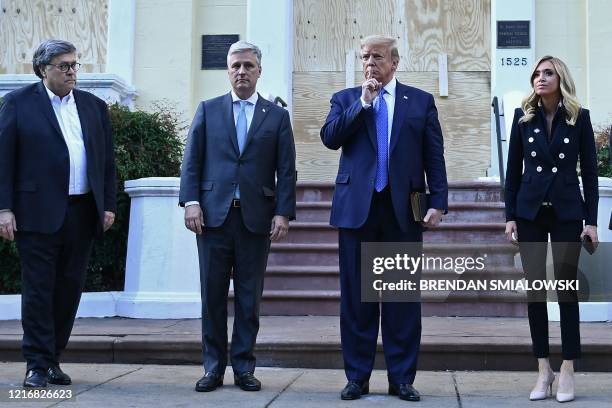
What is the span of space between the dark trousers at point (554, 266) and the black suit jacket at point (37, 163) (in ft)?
7.78

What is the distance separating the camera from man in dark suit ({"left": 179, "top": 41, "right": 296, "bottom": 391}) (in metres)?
4.95

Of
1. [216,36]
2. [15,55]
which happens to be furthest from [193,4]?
[15,55]

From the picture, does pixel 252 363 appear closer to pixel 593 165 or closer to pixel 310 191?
pixel 593 165

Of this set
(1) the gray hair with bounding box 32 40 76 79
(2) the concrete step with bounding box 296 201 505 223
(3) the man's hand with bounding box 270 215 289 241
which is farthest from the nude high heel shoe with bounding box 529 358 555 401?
(2) the concrete step with bounding box 296 201 505 223

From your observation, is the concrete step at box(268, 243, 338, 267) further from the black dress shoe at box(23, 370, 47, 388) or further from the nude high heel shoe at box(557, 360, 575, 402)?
the nude high heel shoe at box(557, 360, 575, 402)

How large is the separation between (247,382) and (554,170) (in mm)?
1979

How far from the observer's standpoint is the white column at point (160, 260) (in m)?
7.50

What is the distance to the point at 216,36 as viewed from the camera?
1012cm

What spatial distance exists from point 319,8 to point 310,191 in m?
2.58

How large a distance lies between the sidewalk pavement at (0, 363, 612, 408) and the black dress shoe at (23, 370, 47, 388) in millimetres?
67

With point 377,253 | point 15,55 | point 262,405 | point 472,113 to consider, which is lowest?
point 262,405

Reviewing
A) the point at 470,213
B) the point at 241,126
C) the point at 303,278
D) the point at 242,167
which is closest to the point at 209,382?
the point at 242,167

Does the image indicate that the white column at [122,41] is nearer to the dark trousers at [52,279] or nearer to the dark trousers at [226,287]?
the dark trousers at [52,279]

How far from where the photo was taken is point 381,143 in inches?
189
